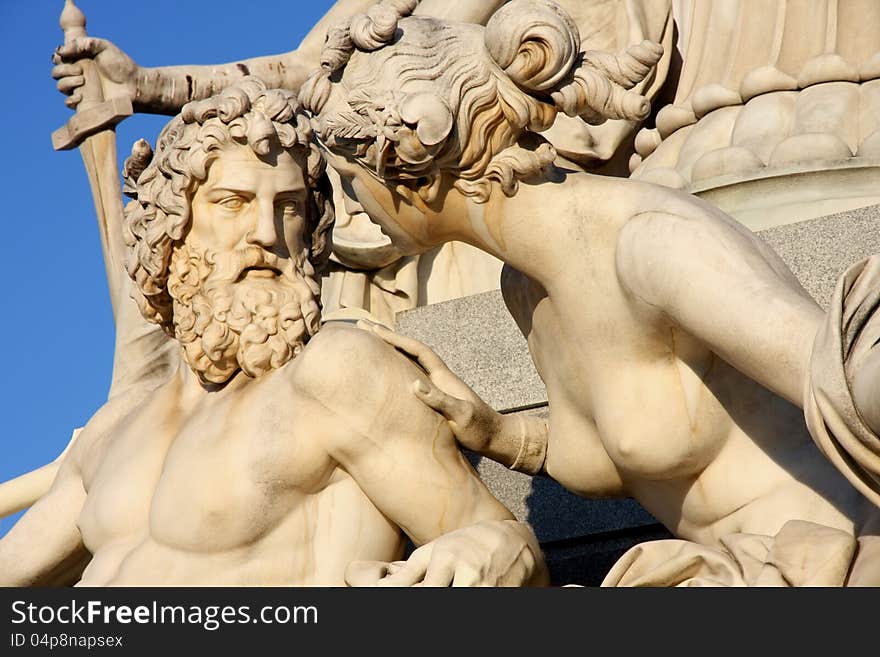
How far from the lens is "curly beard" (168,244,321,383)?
19.5 feet

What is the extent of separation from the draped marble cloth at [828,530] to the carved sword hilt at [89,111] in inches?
170

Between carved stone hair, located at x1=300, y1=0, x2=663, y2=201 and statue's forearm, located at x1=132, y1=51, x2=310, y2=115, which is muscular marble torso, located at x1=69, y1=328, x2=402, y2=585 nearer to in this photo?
carved stone hair, located at x1=300, y1=0, x2=663, y2=201

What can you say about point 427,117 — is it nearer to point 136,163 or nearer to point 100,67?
point 136,163

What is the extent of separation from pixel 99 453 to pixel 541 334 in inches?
61.7

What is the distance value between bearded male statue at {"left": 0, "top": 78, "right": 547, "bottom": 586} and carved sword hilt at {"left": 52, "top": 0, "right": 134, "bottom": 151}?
2.26 meters

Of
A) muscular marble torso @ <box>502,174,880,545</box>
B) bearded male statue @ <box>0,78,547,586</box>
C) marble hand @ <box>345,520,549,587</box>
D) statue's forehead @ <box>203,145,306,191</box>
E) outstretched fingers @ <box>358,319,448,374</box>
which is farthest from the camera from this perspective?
statue's forehead @ <box>203,145,306,191</box>

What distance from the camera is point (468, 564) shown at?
5152 millimetres

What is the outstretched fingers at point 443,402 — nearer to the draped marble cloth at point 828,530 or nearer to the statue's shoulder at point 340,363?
the statue's shoulder at point 340,363

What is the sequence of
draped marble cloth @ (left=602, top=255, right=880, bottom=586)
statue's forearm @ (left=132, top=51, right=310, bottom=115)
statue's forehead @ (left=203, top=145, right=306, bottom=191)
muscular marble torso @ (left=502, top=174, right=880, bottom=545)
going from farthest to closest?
statue's forearm @ (left=132, top=51, right=310, bottom=115), statue's forehead @ (left=203, top=145, right=306, bottom=191), muscular marble torso @ (left=502, top=174, right=880, bottom=545), draped marble cloth @ (left=602, top=255, right=880, bottom=586)

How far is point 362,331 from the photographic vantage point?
5801mm

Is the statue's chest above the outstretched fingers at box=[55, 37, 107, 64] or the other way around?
the other way around

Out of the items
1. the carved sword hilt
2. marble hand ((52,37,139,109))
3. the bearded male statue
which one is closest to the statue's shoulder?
the bearded male statue

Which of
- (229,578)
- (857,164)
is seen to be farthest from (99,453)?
A: (857,164)

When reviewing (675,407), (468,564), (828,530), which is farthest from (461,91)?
(828,530)
